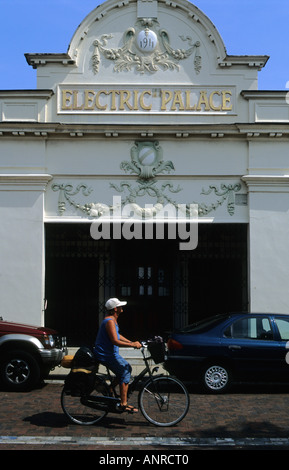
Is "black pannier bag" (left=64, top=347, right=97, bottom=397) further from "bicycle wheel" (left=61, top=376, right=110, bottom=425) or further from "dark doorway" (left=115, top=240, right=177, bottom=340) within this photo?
"dark doorway" (left=115, top=240, right=177, bottom=340)

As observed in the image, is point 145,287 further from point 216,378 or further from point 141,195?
point 216,378

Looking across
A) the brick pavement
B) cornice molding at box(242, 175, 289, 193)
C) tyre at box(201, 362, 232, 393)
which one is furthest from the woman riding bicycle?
cornice molding at box(242, 175, 289, 193)

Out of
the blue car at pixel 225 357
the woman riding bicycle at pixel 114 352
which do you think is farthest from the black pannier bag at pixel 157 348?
the blue car at pixel 225 357

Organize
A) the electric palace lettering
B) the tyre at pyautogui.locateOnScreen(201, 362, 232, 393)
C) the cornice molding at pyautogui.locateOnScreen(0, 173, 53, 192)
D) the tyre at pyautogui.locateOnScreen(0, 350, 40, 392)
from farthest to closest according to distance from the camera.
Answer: the electric palace lettering < the cornice molding at pyautogui.locateOnScreen(0, 173, 53, 192) < the tyre at pyautogui.locateOnScreen(0, 350, 40, 392) < the tyre at pyautogui.locateOnScreen(201, 362, 232, 393)

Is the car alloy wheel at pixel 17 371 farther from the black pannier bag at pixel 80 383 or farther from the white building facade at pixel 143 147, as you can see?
the white building facade at pixel 143 147

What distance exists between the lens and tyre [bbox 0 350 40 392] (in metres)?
11.0

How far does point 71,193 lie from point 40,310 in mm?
2952

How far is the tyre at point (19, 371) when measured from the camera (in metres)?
11.0

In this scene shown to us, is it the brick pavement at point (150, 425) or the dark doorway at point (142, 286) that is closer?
the brick pavement at point (150, 425)

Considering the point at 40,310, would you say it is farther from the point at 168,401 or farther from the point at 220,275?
the point at 168,401

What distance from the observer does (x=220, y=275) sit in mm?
17766

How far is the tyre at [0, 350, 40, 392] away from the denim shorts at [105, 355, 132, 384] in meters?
3.18

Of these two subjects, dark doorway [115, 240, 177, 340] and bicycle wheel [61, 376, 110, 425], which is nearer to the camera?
bicycle wheel [61, 376, 110, 425]
